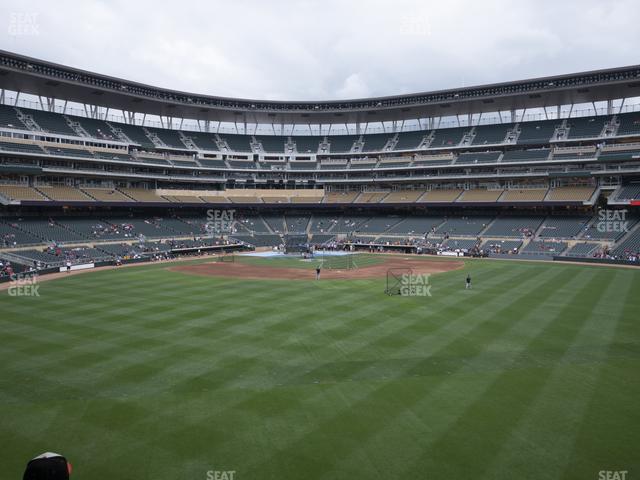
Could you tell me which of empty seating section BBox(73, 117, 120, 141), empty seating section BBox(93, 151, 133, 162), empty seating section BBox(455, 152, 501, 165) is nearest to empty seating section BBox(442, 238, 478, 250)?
empty seating section BBox(455, 152, 501, 165)

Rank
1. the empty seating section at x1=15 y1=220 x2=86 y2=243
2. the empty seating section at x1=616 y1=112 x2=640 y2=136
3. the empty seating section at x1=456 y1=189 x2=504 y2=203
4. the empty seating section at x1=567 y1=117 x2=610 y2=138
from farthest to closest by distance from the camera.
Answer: the empty seating section at x1=456 y1=189 x2=504 y2=203 → the empty seating section at x1=567 y1=117 x2=610 y2=138 → the empty seating section at x1=616 y1=112 x2=640 y2=136 → the empty seating section at x1=15 y1=220 x2=86 y2=243

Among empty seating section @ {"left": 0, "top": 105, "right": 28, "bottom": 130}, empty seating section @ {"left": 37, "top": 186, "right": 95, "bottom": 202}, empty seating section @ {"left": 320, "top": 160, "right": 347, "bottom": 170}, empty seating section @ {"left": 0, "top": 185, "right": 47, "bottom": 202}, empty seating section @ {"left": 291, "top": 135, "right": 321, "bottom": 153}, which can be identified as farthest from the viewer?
empty seating section @ {"left": 291, "top": 135, "right": 321, "bottom": 153}

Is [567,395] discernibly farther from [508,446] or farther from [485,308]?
[485,308]

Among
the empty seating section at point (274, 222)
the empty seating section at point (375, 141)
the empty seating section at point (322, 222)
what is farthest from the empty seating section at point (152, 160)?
the empty seating section at point (375, 141)

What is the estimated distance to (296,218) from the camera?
296 feet

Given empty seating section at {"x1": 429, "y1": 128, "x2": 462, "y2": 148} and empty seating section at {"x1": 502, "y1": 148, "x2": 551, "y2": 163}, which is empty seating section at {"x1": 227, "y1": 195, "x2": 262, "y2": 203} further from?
empty seating section at {"x1": 502, "y1": 148, "x2": 551, "y2": 163}

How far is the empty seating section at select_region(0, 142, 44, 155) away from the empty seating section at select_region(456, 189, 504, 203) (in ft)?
224

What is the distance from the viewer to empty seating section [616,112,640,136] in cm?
6538

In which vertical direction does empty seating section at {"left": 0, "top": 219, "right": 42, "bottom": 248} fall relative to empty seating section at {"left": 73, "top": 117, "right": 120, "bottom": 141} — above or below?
below

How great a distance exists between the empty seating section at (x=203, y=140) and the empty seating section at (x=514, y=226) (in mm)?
58206

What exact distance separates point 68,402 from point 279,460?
809cm

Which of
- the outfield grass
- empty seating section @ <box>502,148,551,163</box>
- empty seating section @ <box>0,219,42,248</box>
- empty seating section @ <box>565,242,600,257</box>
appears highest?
empty seating section @ <box>502,148,551,163</box>

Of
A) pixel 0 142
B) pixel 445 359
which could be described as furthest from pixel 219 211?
pixel 445 359

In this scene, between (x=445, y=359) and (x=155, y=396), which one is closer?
(x=155, y=396)
